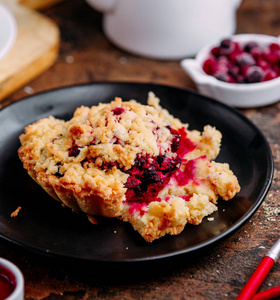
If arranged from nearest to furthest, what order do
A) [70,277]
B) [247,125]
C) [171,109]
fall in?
[70,277]
[247,125]
[171,109]

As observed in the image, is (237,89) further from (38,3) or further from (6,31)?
(38,3)

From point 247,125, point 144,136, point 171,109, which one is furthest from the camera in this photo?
point 171,109

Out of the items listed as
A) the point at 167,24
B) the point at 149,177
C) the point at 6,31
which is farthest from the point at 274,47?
the point at 6,31

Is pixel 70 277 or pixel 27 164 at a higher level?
pixel 27 164

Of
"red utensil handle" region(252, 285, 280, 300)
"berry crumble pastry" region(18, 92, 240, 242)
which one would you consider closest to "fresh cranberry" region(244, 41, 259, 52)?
"berry crumble pastry" region(18, 92, 240, 242)

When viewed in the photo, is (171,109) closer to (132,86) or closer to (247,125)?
(132,86)

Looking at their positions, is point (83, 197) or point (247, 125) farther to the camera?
A: point (247, 125)

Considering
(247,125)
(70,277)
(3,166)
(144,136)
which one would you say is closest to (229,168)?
(247,125)

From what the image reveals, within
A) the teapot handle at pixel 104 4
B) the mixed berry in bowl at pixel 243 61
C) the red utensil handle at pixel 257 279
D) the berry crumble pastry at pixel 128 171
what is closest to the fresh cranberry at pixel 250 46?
the mixed berry in bowl at pixel 243 61
